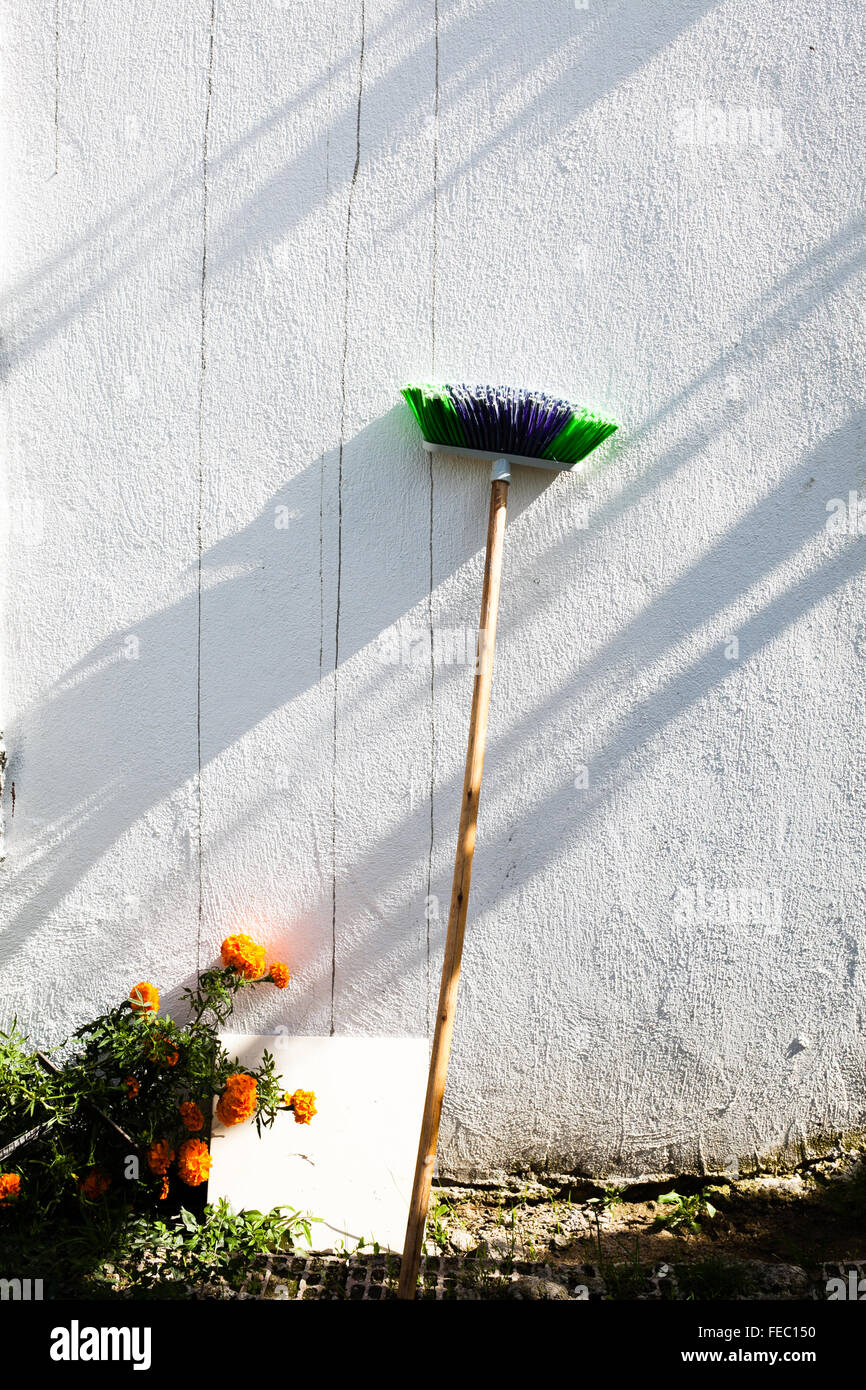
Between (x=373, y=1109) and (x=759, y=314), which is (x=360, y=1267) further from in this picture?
(x=759, y=314)

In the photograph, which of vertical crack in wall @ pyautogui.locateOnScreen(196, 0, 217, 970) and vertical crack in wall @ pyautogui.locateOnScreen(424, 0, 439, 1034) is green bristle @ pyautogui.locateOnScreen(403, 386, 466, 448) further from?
vertical crack in wall @ pyautogui.locateOnScreen(196, 0, 217, 970)

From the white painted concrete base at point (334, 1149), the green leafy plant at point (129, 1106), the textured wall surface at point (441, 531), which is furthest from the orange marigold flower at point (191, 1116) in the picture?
the textured wall surface at point (441, 531)

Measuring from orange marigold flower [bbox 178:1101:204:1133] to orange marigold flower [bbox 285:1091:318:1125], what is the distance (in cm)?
23

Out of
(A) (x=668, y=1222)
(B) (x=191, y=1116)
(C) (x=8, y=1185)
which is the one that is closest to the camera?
(C) (x=8, y=1185)

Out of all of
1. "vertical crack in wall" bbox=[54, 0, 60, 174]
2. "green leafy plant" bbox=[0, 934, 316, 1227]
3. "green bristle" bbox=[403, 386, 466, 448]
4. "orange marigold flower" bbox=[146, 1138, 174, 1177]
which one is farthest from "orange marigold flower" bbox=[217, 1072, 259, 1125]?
"vertical crack in wall" bbox=[54, 0, 60, 174]

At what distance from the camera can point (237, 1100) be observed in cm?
242

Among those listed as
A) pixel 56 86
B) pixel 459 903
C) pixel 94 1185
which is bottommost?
pixel 94 1185

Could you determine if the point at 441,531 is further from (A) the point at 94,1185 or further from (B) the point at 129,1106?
(A) the point at 94,1185

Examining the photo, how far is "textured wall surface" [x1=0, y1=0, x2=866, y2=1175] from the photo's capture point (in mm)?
2555

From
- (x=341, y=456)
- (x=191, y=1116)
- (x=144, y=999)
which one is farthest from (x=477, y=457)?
(x=191, y=1116)

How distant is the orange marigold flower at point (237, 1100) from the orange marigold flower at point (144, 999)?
0.90 ft

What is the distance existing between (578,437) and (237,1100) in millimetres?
1862

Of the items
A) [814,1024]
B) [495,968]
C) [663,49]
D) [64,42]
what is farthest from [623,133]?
[814,1024]

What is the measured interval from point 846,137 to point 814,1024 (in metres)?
2.43
